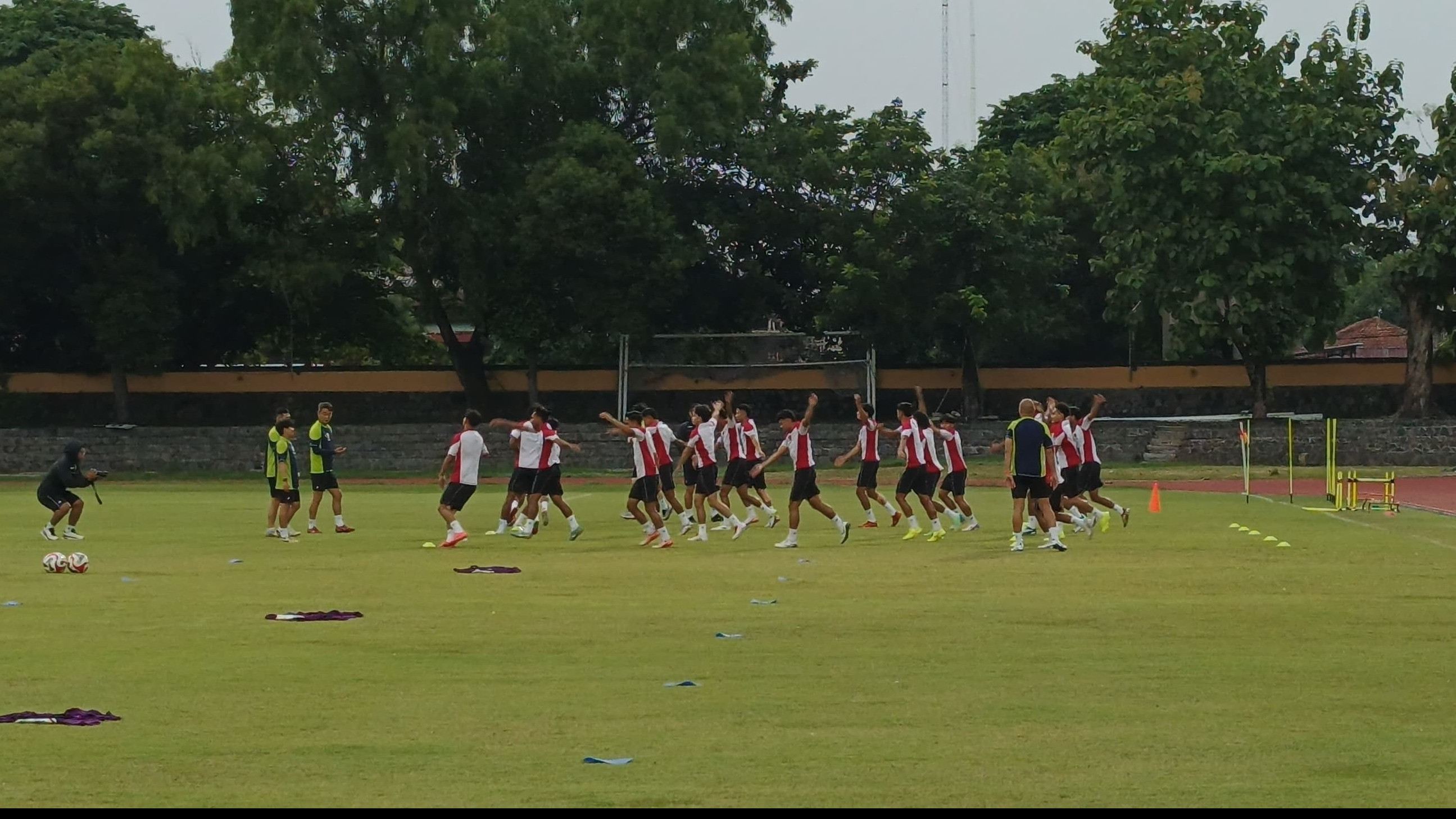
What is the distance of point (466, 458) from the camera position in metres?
23.7

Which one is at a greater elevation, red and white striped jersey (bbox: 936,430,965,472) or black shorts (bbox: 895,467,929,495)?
red and white striped jersey (bbox: 936,430,965,472)

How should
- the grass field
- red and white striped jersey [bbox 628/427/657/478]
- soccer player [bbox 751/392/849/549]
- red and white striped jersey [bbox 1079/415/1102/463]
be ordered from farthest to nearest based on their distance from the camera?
red and white striped jersey [bbox 1079/415/1102/463]
red and white striped jersey [bbox 628/427/657/478]
soccer player [bbox 751/392/849/549]
the grass field

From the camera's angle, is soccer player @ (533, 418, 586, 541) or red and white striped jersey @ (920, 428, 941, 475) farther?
red and white striped jersey @ (920, 428, 941, 475)

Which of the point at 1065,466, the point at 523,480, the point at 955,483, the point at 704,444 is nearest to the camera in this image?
the point at 1065,466

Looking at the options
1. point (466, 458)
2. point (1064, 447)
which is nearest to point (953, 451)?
point (1064, 447)

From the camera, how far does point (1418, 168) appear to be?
4644 centimetres

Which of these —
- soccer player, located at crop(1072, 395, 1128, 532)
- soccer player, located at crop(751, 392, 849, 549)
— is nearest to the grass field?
soccer player, located at crop(751, 392, 849, 549)

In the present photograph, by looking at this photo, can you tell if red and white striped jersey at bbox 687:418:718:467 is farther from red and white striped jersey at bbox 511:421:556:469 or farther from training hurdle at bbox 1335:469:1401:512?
training hurdle at bbox 1335:469:1401:512

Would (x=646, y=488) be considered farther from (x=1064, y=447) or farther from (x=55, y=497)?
(x=55, y=497)

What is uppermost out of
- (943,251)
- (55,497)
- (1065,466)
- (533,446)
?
(943,251)

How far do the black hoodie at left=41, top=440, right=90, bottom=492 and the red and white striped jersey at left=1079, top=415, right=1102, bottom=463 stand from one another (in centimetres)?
1347

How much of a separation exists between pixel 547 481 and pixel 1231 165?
24.9 m

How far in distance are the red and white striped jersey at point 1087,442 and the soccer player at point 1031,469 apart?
3.87 meters

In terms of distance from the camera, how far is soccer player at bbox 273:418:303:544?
2514cm
